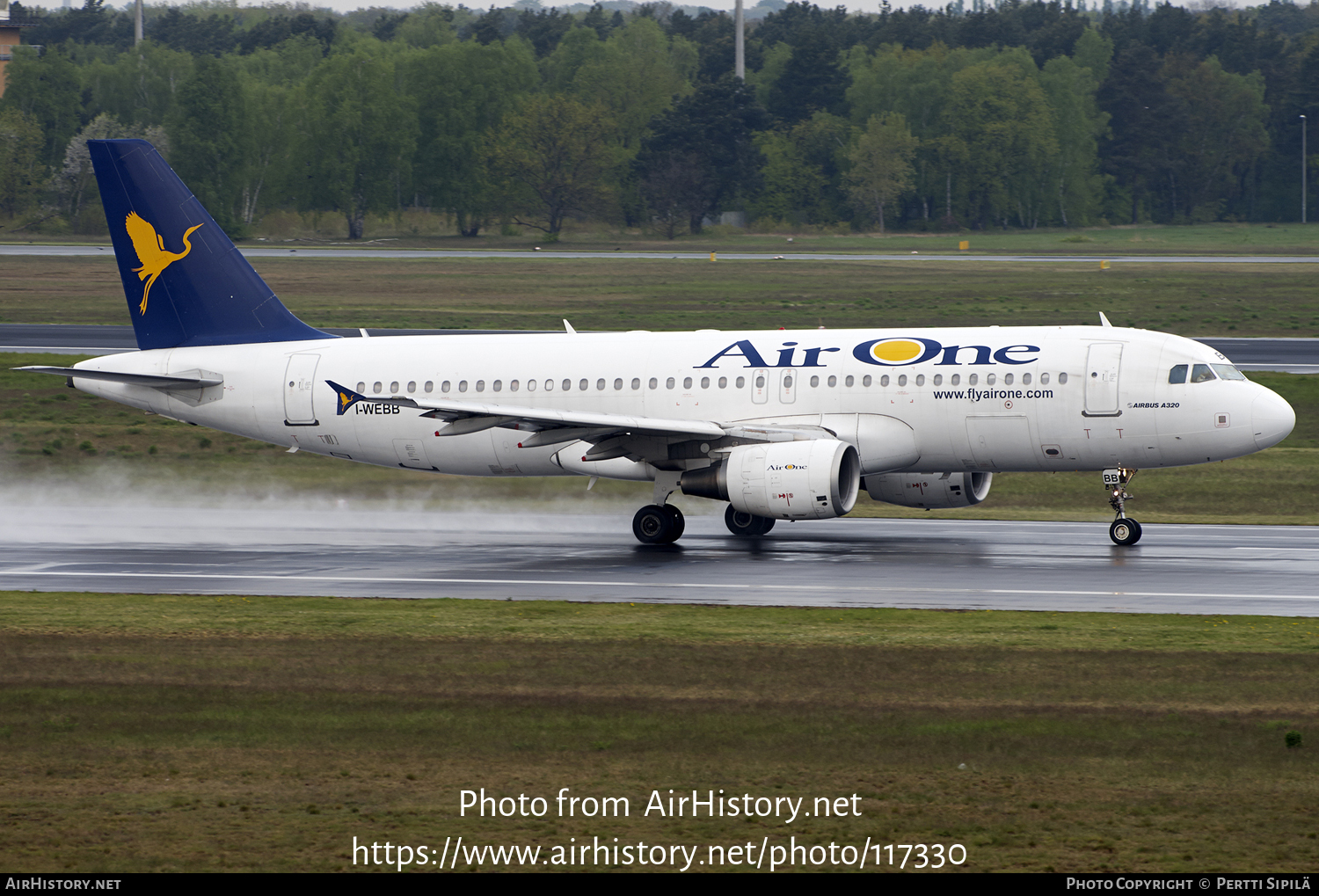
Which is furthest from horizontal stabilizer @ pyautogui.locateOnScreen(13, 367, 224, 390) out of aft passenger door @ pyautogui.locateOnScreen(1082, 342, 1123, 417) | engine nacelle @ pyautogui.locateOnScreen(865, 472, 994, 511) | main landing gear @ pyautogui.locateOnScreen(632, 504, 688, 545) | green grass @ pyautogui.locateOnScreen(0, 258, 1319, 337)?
green grass @ pyautogui.locateOnScreen(0, 258, 1319, 337)

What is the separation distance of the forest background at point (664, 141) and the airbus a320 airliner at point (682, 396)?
4444 inches

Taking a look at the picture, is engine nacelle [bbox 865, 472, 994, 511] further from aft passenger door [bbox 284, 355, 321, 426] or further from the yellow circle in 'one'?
aft passenger door [bbox 284, 355, 321, 426]

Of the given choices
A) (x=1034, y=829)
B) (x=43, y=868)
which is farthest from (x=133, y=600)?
(x=1034, y=829)

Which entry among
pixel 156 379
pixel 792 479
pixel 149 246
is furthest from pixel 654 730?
pixel 149 246

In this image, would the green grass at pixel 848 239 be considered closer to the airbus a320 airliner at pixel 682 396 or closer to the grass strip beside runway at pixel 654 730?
the airbus a320 airliner at pixel 682 396

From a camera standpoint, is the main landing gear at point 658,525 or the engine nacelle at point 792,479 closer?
the engine nacelle at point 792,479

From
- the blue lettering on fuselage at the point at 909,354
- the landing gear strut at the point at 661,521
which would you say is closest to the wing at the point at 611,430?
the landing gear strut at the point at 661,521

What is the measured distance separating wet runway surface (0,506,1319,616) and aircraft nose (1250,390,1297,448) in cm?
212

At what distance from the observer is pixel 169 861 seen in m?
12.5

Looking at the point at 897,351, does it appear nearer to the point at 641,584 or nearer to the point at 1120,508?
the point at 1120,508

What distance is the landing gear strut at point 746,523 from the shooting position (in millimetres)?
33625
